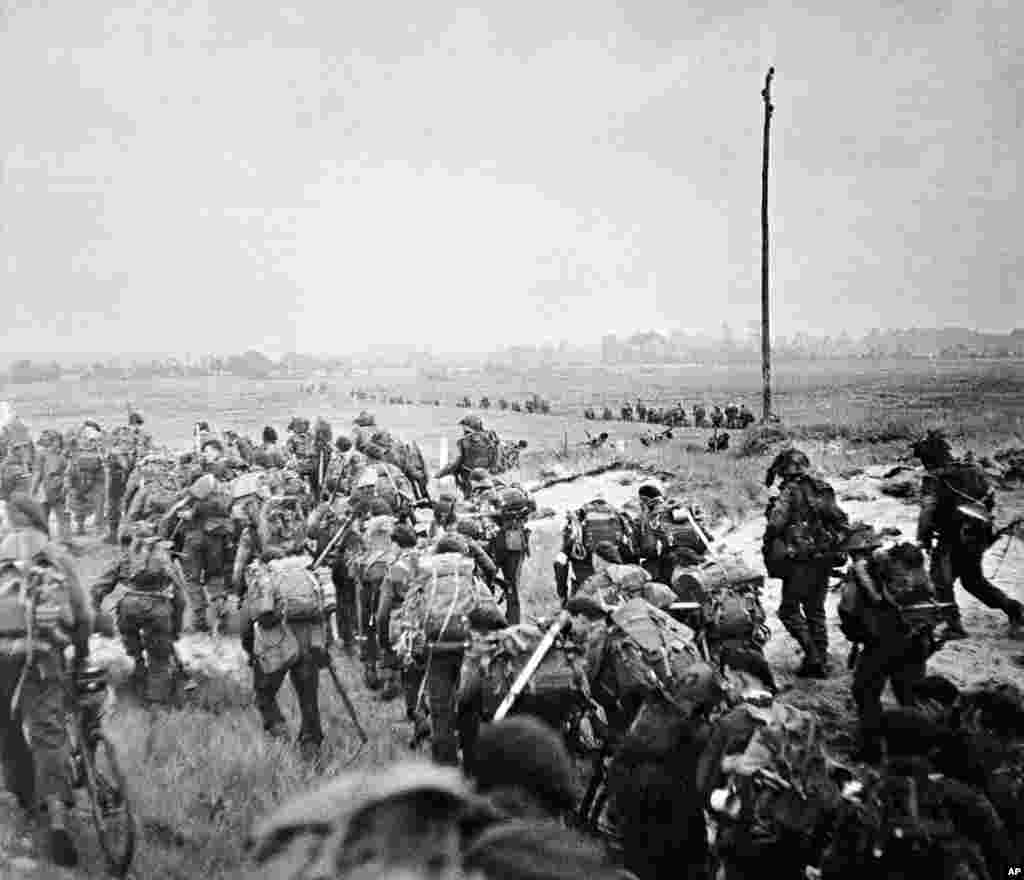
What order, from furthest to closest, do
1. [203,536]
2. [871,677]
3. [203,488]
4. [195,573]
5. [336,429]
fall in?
1. [336,429]
2. [195,573]
3. [203,536]
4. [203,488]
5. [871,677]

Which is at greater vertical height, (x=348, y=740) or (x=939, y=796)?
(x=939, y=796)

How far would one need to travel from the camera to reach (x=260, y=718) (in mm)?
6980

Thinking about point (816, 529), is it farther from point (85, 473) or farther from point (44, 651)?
A: point (85, 473)

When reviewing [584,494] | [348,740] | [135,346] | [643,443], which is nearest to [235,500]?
[135,346]

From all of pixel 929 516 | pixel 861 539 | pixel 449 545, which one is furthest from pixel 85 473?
pixel 929 516

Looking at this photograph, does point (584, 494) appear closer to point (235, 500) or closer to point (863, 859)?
point (235, 500)

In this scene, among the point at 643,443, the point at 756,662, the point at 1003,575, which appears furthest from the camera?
the point at 643,443

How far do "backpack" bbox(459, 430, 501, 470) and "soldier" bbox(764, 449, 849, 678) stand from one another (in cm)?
624

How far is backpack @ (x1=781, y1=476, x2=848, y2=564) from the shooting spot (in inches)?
304

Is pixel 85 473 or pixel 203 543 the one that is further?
pixel 85 473

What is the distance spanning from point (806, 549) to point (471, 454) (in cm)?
695

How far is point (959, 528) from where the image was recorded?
8148 millimetres

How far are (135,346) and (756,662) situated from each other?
9.12 m

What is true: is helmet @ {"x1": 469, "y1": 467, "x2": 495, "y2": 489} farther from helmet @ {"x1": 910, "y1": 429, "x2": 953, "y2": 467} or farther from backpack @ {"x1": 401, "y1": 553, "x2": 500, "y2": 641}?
helmet @ {"x1": 910, "y1": 429, "x2": 953, "y2": 467}
